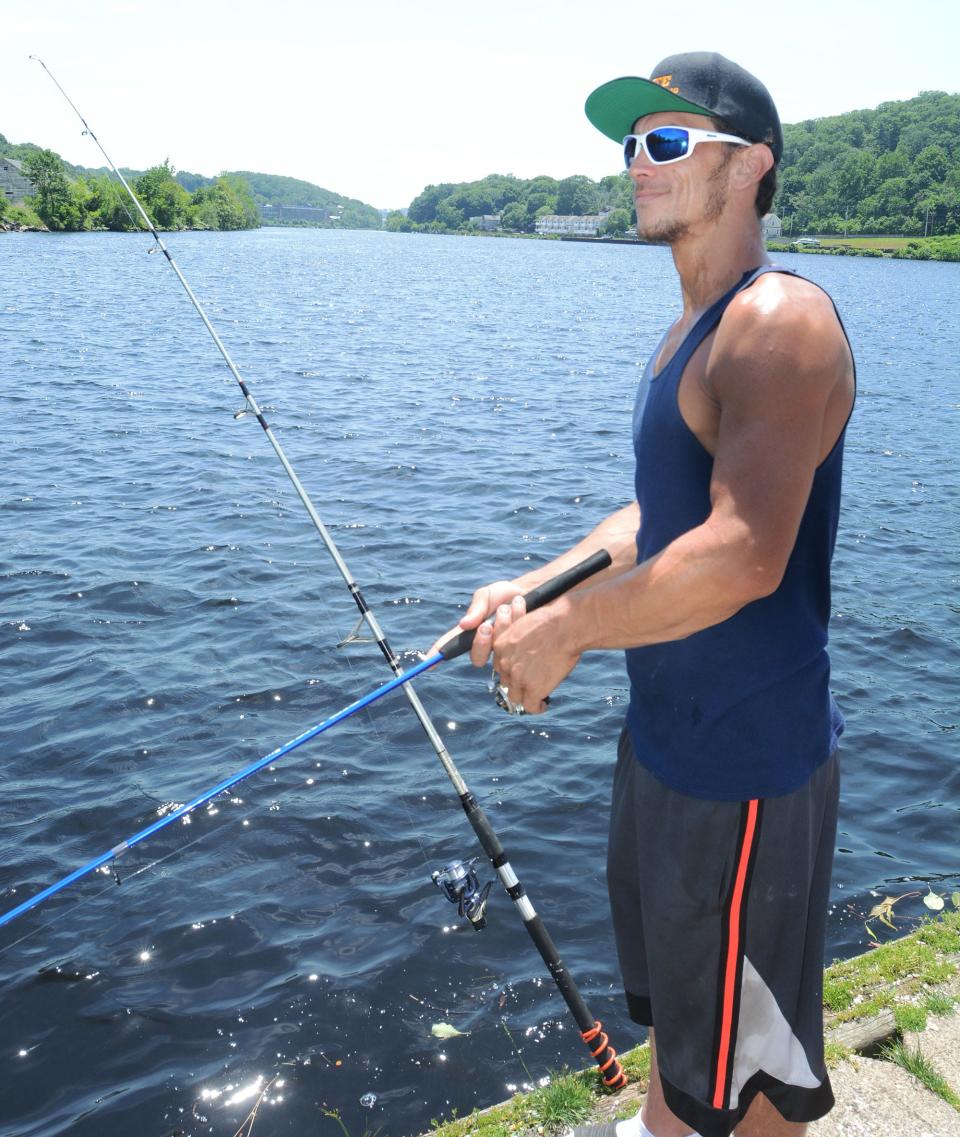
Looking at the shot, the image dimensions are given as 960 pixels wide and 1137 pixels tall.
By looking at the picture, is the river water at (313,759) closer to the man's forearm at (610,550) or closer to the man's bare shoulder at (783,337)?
the man's forearm at (610,550)

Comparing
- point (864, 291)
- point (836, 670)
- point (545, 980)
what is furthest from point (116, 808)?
point (864, 291)

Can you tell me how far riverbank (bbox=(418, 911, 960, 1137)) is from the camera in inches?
125

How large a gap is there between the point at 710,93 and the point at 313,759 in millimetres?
5749

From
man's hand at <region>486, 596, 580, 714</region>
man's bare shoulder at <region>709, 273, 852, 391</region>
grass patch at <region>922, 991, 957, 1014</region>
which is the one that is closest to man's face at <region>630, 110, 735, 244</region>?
man's bare shoulder at <region>709, 273, 852, 391</region>

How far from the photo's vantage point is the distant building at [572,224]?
18462 centimetres

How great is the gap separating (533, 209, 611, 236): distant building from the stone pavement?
18868 cm

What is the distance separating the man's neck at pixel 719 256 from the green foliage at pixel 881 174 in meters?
136

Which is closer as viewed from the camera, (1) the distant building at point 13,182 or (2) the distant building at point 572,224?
(1) the distant building at point 13,182

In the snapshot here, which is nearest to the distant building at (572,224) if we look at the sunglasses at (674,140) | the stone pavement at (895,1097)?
the stone pavement at (895,1097)

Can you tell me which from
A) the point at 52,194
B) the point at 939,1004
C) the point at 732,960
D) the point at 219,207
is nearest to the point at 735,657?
the point at 732,960

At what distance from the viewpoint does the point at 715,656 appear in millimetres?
2287

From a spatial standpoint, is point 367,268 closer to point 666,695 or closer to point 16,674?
point 16,674

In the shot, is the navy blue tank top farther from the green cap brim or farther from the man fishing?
the green cap brim

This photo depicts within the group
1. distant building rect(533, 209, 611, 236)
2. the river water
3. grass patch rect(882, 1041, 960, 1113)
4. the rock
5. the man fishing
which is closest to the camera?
the man fishing
